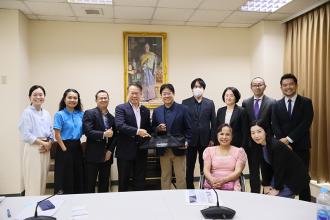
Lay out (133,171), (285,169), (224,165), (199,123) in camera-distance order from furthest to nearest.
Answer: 1. (199,123)
2. (133,171)
3. (224,165)
4. (285,169)

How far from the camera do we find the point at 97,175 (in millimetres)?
3355

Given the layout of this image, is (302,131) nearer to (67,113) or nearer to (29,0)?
(67,113)

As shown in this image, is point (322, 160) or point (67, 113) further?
point (322, 160)

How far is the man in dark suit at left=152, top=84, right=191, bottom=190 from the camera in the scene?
3.29 meters

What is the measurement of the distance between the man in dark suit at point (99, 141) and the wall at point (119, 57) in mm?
1648

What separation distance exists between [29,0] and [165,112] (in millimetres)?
2357

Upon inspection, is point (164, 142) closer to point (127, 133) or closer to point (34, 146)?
point (127, 133)

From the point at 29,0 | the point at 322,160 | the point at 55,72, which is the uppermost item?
the point at 29,0

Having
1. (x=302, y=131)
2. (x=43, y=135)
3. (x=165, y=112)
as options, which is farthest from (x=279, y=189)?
(x=43, y=135)

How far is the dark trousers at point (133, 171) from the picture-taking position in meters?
3.21

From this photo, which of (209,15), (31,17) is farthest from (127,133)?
(31,17)

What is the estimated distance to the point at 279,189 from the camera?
2.51m

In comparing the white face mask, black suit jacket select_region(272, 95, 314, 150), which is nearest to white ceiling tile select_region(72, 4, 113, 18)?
the white face mask

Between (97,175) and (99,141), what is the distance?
452mm
